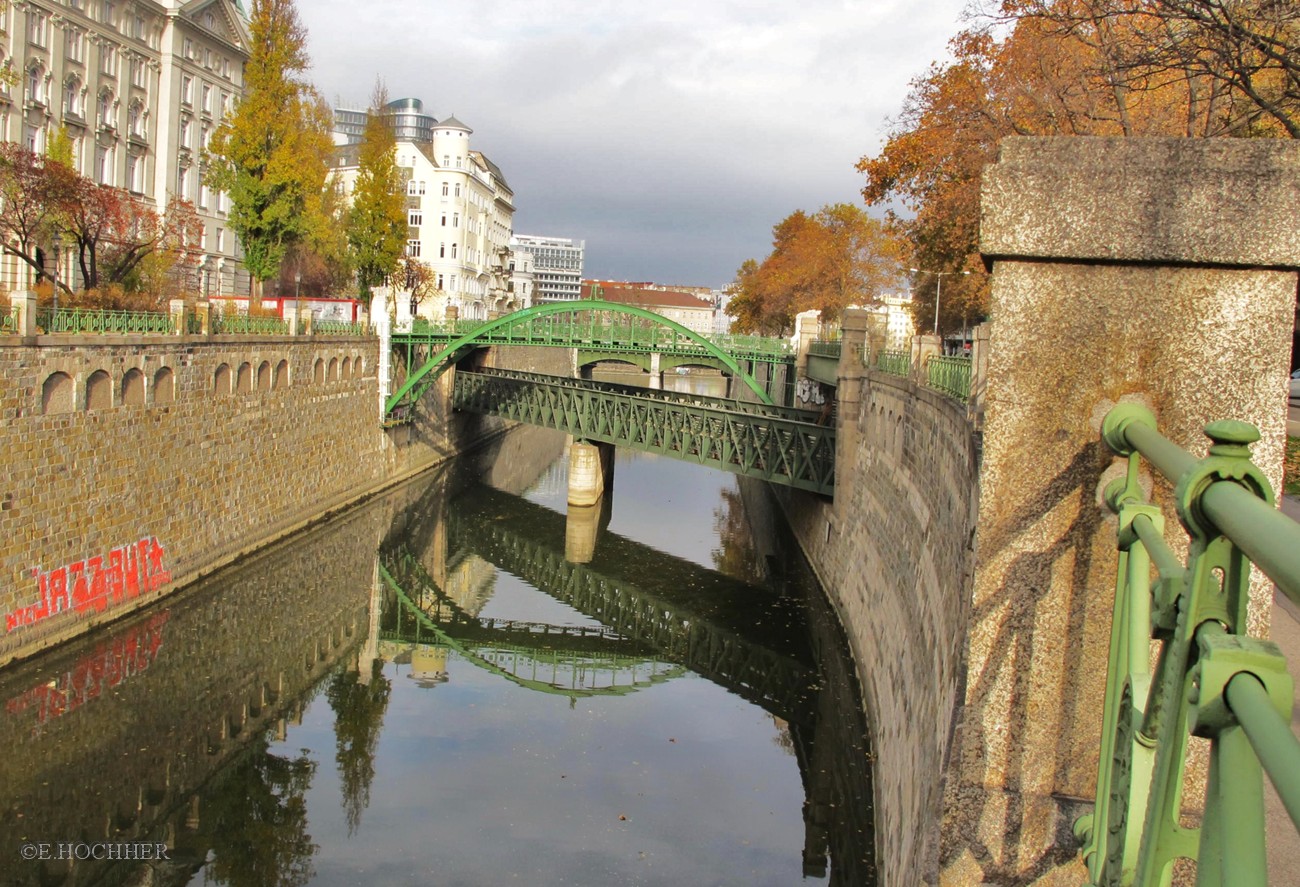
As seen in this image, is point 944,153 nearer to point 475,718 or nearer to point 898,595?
point 898,595

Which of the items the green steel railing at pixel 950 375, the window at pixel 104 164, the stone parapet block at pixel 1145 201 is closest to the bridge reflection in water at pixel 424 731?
the green steel railing at pixel 950 375

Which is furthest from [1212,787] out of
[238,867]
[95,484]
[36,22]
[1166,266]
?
[36,22]

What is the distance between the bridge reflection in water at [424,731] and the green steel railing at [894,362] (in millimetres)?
5780

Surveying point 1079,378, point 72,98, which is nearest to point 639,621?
point 1079,378

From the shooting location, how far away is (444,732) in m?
18.6

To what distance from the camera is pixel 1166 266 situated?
3.37 m

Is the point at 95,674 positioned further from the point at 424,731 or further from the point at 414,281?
the point at 414,281

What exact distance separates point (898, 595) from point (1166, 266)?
13431 mm

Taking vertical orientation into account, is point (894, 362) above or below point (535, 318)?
below

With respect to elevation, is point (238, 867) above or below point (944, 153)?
below

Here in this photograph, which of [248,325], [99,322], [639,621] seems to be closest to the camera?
[99,322]

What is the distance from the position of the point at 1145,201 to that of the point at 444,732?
17.0 m

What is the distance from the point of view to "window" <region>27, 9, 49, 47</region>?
3975 centimetres

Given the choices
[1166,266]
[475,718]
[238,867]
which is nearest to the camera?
[1166,266]
